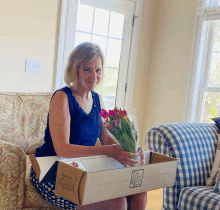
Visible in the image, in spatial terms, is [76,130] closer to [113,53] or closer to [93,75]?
[93,75]

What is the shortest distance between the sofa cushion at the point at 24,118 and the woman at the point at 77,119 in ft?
1.33

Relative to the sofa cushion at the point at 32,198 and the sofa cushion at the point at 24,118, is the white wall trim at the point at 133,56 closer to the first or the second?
the sofa cushion at the point at 24,118

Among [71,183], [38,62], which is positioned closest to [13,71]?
[38,62]

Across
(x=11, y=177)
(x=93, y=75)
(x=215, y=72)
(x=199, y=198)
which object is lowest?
(x=199, y=198)

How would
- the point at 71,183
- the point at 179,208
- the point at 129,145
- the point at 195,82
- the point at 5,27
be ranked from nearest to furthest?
the point at 71,183
the point at 129,145
the point at 179,208
the point at 5,27
the point at 195,82

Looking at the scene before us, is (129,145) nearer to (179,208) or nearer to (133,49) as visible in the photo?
(179,208)

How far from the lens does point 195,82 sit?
10.8ft

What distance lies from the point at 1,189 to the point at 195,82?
2.50 metres

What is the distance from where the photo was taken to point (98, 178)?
36.8 inches

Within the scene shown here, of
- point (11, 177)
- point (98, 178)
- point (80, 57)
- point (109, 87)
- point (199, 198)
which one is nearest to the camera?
point (98, 178)

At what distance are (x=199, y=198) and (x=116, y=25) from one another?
241cm

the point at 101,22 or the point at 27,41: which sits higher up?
the point at 101,22

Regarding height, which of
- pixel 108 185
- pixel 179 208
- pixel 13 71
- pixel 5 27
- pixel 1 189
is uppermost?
pixel 5 27

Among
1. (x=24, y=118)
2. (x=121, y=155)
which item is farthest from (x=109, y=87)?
(x=121, y=155)
